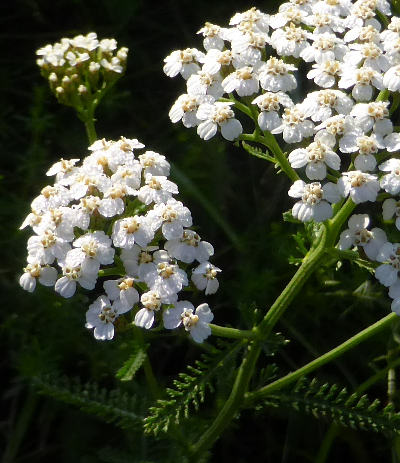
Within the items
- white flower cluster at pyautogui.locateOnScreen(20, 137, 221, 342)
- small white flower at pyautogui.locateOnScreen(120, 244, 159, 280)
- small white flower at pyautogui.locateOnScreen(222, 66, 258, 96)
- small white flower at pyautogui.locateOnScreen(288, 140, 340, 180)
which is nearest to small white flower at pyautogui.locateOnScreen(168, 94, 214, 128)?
small white flower at pyautogui.locateOnScreen(222, 66, 258, 96)

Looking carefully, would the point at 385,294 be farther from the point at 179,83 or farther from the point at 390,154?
the point at 179,83

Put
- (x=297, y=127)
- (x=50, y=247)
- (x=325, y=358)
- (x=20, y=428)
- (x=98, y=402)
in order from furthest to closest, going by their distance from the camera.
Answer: (x=20, y=428) < (x=98, y=402) < (x=325, y=358) < (x=297, y=127) < (x=50, y=247)

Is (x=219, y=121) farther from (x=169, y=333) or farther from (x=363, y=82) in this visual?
(x=169, y=333)

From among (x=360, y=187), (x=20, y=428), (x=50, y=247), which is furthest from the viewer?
(x=20, y=428)

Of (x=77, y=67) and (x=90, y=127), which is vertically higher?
(x=77, y=67)

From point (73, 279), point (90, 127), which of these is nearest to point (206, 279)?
point (73, 279)

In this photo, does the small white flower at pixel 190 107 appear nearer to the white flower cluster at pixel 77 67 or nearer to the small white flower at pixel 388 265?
the white flower cluster at pixel 77 67

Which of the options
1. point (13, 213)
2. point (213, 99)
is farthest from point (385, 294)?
point (13, 213)

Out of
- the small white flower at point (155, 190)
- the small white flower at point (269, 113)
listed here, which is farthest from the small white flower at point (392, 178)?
the small white flower at point (155, 190)
